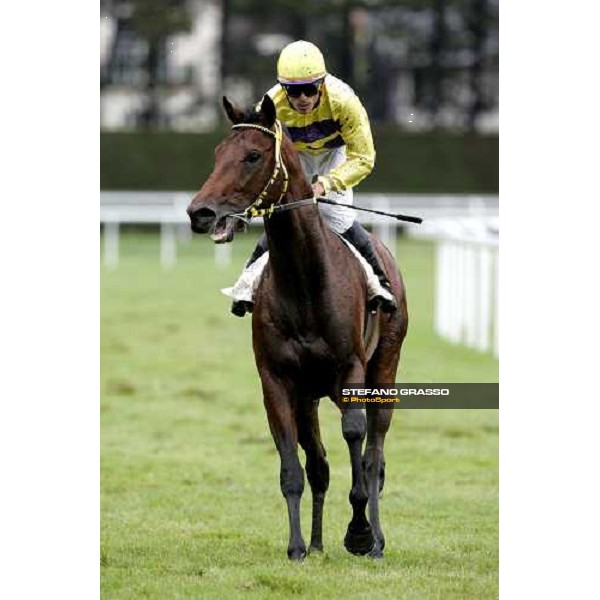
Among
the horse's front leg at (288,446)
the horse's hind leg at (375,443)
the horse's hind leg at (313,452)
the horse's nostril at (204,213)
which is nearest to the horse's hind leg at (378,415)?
the horse's hind leg at (375,443)

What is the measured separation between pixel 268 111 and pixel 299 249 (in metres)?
0.54

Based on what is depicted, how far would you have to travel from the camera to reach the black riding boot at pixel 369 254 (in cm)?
575

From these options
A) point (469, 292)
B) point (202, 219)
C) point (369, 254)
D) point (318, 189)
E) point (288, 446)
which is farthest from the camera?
point (469, 292)

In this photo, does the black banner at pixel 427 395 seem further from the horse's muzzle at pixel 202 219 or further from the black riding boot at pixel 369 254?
the horse's muzzle at pixel 202 219

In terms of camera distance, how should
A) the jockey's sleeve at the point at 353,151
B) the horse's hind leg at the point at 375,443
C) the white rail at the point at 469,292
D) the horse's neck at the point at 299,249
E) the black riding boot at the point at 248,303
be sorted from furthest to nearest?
the white rail at the point at 469,292
the horse's hind leg at the point at 375,443
the black riding boot at the point at 248,303
the jockey's sleeve at the point at 353,151
the horse's neck at the point at 299,249

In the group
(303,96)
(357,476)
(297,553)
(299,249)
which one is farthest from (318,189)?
(297,553)

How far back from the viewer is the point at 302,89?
5148mm

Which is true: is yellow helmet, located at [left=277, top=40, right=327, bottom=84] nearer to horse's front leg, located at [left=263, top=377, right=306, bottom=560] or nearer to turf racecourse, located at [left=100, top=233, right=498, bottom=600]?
horse's front leg, located at [left=263, top=377, right=306, bottom=560]

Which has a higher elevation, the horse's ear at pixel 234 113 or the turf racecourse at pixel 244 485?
the horse's ear at pixel 234 113

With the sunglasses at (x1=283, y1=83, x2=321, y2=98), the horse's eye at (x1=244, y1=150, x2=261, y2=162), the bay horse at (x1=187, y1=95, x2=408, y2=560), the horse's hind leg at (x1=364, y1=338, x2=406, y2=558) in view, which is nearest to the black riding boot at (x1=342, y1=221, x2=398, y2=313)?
the bay horse at (x1=187, y1=95, x2=408, y2=560)

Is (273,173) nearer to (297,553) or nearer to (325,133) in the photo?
(325,133)

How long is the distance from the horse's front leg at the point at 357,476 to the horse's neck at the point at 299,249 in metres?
0.33
